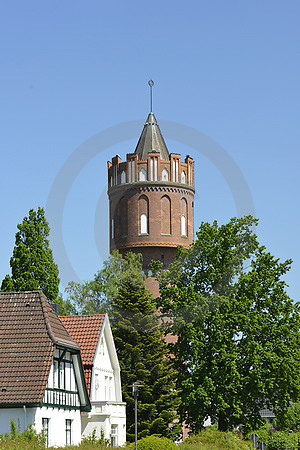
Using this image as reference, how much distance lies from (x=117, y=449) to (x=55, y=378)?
5.23m

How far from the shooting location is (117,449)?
115ft

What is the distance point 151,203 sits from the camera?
7656cm

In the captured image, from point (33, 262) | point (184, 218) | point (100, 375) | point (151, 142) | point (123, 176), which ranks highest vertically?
point (151, 142)

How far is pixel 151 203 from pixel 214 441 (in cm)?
3416

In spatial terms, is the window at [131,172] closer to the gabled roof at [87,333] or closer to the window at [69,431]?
the gabled roof at [87,333]

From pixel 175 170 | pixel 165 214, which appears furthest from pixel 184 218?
pixel 175 170

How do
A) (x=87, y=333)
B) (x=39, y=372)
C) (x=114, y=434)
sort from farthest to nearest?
(x=87, y=333) < (x=114, y=434) < (x=39, y=372)

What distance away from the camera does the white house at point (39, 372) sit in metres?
35.4

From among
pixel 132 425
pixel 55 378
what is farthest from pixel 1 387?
pixel 132 425

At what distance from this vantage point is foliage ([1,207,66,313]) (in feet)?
186

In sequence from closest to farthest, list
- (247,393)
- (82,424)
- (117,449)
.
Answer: (117,449) → (82,424) → (247,393)

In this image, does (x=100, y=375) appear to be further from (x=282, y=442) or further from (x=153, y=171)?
(x=282, y=442)

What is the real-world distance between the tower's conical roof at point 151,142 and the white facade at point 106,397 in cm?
3231

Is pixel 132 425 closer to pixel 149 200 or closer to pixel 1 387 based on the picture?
pixel 1 387
